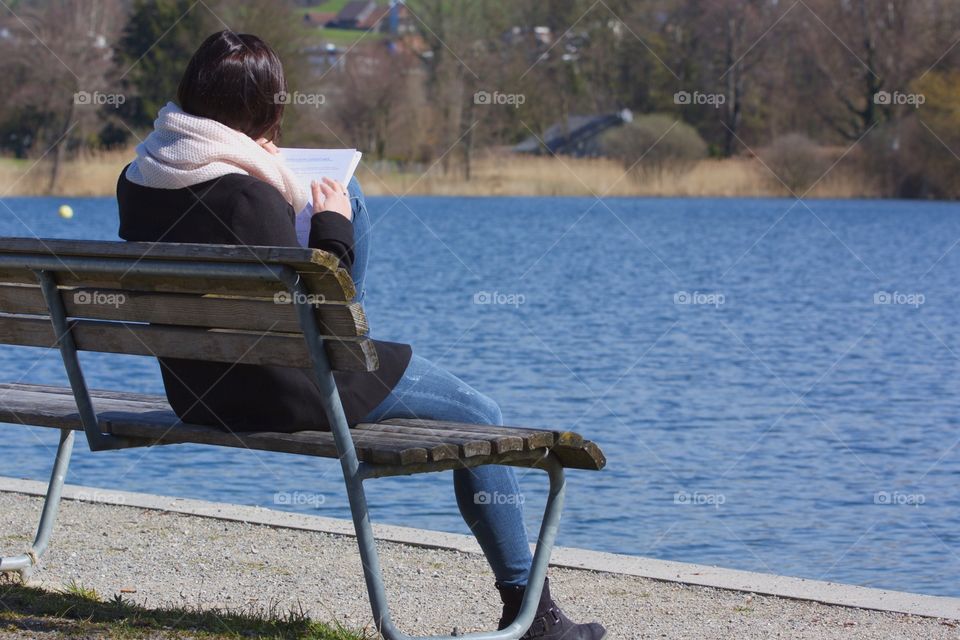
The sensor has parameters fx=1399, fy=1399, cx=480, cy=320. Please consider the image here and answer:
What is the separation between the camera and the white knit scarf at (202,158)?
3186mm

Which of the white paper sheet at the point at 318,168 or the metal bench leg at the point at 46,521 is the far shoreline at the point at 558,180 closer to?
the metal bench leg at the point at 46,521

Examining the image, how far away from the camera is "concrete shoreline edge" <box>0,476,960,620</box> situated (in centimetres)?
413

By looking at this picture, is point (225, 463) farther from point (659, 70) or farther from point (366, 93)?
point (659, 70)

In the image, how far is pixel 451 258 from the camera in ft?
83.3

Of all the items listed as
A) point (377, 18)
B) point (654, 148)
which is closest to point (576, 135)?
point (377, 18)

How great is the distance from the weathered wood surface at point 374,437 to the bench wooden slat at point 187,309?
0.25 meters

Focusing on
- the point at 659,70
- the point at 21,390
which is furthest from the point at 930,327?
the point at 659,70

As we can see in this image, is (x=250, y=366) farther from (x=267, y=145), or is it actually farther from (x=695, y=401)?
(x=695, y=401)

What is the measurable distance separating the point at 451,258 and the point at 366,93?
21939 mm

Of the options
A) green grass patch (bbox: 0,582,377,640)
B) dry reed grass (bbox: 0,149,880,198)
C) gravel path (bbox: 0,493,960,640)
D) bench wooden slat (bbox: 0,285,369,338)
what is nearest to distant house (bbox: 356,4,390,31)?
dry reed grass (bbox: 0,149,880,198)

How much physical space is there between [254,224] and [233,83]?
361mm

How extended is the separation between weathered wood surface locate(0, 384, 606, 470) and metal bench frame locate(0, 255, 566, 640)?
31 millimetres

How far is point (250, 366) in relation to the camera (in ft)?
10.5

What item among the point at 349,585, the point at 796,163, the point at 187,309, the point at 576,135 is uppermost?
the point at 187,309
